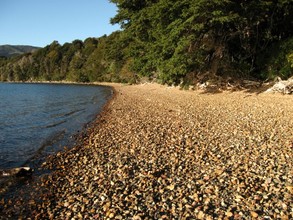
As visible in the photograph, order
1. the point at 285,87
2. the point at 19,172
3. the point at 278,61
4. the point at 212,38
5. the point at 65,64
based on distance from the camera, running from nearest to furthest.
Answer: the point at 19,172, the point at 285,87, the point at 278,61, the point at 212,38, the point at 65,64

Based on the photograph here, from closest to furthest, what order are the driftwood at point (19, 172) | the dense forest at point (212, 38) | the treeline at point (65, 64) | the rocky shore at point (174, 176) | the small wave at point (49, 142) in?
1. the rocky shore at point (174, 176)
2. the driftwood at point (19, 172)
3. the small wave at point (49, 142)
4. the dense forest at point (212, 38)
5. the treeline at point (65, 64)

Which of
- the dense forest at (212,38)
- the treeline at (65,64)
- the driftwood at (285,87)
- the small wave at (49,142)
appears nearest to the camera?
the small wave at (49,142)

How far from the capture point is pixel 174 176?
8109 millimetres

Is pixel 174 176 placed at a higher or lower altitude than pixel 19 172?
higher

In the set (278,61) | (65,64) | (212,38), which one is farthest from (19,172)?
(65,64)

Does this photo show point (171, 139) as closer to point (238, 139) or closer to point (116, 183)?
point (238, 139)

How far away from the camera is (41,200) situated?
7.43 m

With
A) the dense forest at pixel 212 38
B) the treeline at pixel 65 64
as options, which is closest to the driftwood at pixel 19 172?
the dense forest at pixel 212 38

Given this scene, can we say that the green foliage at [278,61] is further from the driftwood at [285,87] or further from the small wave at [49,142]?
the small wave at [49,142]

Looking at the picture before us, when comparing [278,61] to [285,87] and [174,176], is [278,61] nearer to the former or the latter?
[285,87]

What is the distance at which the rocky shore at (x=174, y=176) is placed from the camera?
6398mm

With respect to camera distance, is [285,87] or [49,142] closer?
[49,142]

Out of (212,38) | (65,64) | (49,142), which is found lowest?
(49,142)

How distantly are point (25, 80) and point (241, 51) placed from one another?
164 metres
